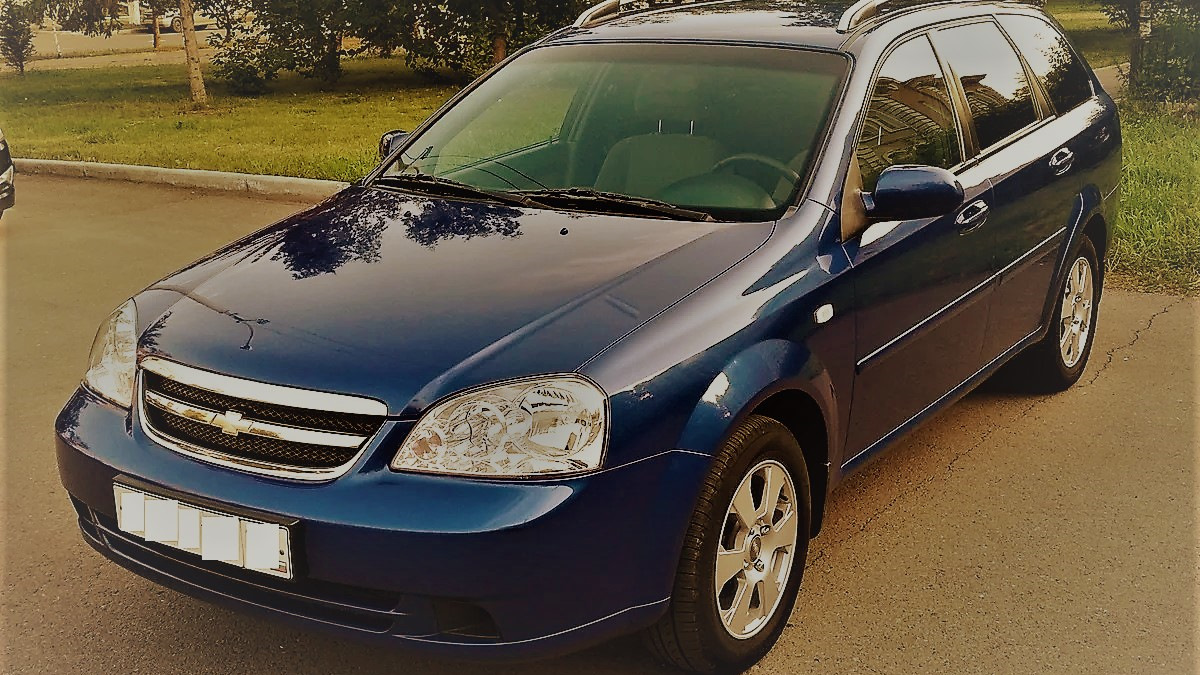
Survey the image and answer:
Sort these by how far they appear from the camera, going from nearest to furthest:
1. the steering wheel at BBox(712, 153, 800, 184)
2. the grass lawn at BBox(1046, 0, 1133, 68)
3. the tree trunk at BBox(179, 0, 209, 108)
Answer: the steering wheel at BBox(712, 153, 800, 184), the tree trunk at BBox(179, 0, 209, 108), the grass lawn at BBox(1046, 0, 1133, 68)

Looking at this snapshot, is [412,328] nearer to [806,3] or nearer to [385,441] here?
[385,441]

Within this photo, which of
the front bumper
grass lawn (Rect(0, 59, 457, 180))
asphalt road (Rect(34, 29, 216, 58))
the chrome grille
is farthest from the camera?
asphalt road (Rect(34, 29, 216, 58))

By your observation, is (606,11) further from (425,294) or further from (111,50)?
Result: (111,50)

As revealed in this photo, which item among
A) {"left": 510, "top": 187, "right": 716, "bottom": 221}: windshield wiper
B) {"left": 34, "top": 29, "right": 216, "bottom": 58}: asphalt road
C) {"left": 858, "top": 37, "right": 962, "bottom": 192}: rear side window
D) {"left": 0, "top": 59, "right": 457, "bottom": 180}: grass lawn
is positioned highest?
{"left": 858, "top": 37, "right": 962, "bottom": 192}: rear side window

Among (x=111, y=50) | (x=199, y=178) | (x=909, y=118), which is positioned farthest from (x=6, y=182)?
(x=111, y=50)

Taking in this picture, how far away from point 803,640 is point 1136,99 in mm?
11332

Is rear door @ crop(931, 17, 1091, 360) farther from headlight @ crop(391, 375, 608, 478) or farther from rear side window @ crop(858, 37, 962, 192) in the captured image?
Result: headlight @ crop(391, 375, 608, 478)

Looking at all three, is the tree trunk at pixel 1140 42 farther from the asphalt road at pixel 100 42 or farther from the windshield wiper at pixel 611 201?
the asphalt road at pixel 100 42

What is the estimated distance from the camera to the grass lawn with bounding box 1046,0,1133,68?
66.2 ft

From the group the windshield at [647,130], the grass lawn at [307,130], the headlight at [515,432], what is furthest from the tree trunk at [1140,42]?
the headlight at [515,432]

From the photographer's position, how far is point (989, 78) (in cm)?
455

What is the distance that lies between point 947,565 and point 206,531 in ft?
7.17

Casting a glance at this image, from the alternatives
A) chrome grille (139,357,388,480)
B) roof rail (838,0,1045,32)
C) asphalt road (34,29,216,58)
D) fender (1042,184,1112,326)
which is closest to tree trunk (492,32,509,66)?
fender (1042,184,1112,326)

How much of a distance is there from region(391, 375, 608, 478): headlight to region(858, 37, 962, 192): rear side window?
1409mm
